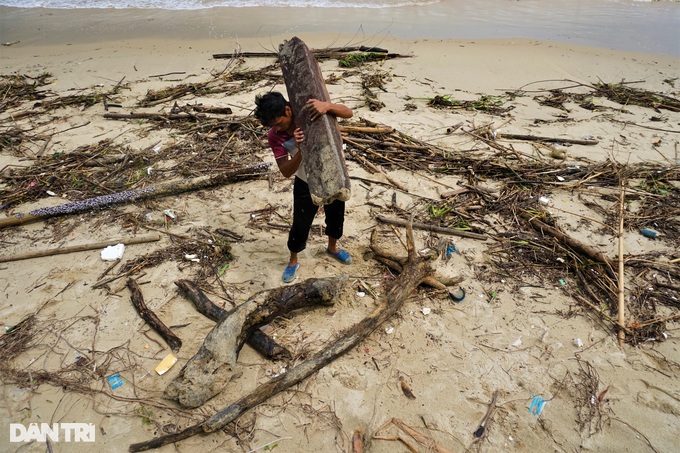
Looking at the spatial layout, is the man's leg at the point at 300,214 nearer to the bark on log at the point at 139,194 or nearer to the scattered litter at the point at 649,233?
the bark on log at the point at 139,194

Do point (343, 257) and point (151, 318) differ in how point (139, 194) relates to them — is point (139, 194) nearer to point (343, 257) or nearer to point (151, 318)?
point (151, 318)

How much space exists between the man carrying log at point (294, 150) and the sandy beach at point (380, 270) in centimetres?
42

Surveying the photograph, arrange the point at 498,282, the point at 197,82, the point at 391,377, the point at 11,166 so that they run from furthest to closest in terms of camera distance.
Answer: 1. the point at 197,82
2. the point at 11,166
3. the point at 498,282
4. the point at 391,377

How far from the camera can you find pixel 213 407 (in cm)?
267

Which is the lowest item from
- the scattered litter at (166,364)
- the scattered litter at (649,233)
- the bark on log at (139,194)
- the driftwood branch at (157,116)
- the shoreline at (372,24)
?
the scattered litter at (166,364)

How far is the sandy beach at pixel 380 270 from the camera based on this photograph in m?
2.65

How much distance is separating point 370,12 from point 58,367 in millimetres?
13796

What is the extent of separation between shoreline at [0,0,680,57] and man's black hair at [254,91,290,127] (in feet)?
30.0

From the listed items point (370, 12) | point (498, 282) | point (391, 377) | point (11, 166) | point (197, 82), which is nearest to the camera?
point (391, 377)

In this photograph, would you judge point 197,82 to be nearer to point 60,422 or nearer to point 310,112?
point 310,112

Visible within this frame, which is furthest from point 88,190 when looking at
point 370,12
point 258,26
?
point 370,12

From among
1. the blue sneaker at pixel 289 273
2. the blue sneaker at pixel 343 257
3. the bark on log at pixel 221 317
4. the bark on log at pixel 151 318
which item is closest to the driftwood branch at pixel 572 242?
the blue sneaker at pixel 343 257

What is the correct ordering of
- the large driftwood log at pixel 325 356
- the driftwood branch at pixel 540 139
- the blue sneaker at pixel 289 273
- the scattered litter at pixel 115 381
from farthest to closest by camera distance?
the driftwood branch at pixel 540 139, the blue sneaker at pixel 289 273, the scattered litter at pixel 115 381, the large driftwood log at pixel 325 356

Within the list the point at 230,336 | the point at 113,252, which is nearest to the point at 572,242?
the point at 230,336
